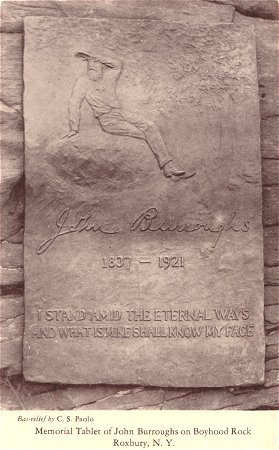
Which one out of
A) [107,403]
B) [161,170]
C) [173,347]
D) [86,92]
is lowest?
[107,403]

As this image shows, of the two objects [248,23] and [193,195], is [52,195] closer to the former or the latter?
[193,195]

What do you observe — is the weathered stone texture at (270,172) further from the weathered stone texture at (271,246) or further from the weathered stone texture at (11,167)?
the weathered stone texture at (11,167)

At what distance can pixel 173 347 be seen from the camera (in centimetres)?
292

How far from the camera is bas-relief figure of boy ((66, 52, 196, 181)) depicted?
9.66 ft

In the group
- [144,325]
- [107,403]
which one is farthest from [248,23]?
[107,403]

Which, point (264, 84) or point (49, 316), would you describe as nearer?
point (49, 316)

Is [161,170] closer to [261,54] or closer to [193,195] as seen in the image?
[193,195]

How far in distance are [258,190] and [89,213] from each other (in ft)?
2.70

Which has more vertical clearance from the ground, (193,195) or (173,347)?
(193,195)
